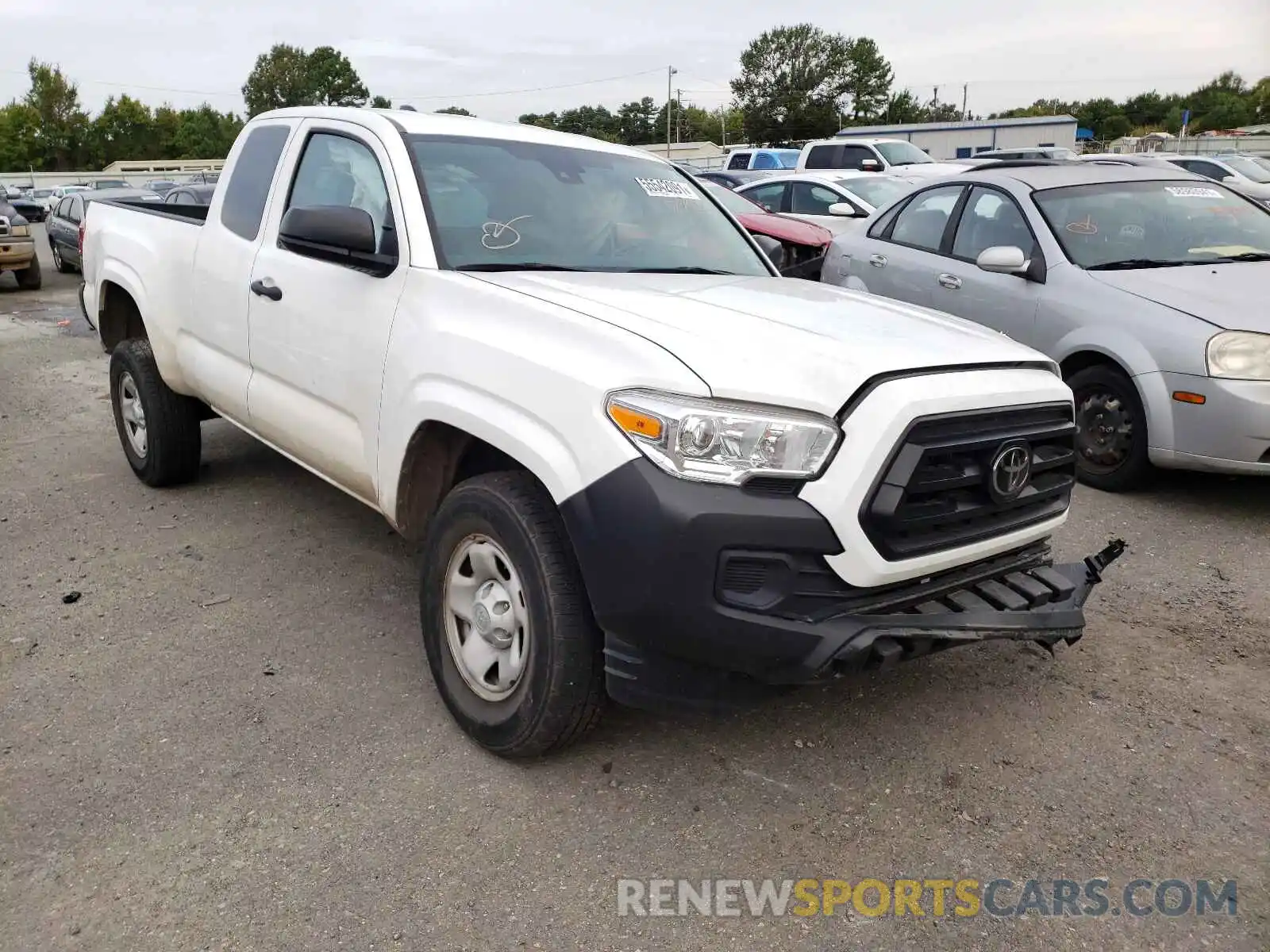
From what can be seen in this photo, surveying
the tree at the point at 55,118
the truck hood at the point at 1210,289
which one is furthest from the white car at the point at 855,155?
the tree at the point at 55,118

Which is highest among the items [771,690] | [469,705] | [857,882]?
[771,690]

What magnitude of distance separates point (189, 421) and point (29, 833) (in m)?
3.03

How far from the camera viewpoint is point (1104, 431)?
5.57 meters

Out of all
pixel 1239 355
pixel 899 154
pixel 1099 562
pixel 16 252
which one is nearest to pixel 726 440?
pixel 1099 562

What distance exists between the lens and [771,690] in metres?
2.68

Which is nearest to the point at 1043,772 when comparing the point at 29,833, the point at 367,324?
the point at 367,324

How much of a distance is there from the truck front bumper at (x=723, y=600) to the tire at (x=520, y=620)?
4.9 inches

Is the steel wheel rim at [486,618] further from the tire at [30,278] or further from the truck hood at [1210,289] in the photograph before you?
the tire at [30,278]

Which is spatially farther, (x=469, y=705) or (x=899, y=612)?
(x=469, y=705)

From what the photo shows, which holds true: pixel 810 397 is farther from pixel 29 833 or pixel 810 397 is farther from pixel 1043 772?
pixel 29 833

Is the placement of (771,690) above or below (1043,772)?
above

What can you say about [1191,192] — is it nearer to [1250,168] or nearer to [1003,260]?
[1003,260]

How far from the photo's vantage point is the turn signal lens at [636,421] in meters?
2.50

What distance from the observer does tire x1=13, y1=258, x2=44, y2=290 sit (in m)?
16.0
